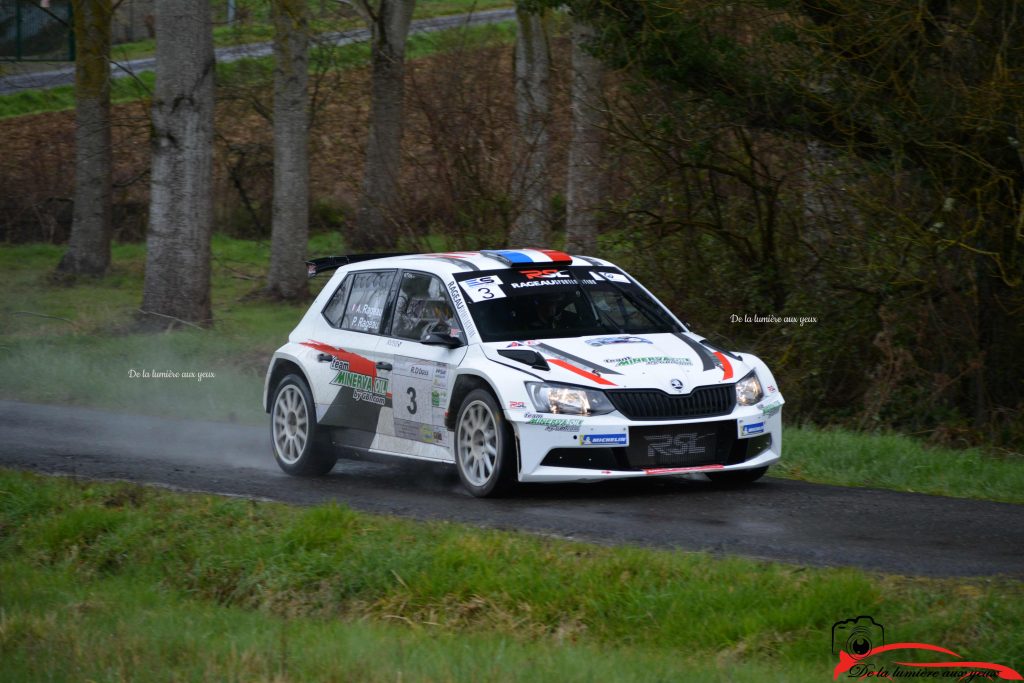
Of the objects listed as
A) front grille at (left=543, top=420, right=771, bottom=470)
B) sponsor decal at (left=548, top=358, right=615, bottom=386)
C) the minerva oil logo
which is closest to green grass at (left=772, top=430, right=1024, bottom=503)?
front grille at (left=543, top=420, right=771, bottom=470)

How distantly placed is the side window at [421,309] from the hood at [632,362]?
2.11 feet

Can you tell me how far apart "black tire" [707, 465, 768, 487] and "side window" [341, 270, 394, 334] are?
2883 mm

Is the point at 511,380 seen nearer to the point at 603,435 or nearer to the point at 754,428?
the point at 603,435

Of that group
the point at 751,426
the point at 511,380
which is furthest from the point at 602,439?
the point at 751,426

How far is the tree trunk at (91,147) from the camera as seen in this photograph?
960 inches

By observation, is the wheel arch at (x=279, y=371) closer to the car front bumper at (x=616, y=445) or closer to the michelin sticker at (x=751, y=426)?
the car front bumper at (x=616, y=445)

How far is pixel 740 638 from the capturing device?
6.12 meters

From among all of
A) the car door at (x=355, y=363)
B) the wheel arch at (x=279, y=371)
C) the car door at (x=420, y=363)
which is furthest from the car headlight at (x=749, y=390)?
the wheel arch at (x=279, y=371)

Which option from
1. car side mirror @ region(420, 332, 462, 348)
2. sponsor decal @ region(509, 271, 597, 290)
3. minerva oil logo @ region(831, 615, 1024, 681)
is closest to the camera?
minerva oil logo @ region(831, 615, 1024, 681)

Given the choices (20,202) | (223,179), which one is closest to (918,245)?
(223,179)

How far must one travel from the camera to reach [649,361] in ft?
30.7

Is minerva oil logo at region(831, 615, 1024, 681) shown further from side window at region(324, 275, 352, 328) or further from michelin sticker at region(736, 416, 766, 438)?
side window at region(324, 275, 352, 328)

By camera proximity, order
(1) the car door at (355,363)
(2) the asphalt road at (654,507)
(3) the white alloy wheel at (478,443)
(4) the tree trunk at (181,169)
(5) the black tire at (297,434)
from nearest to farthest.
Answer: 1. (2) the asphalt road at (654,507)
2. (3) the white alloy wheel at (478,443)
3. (1) the car door at (355,363)
4. (5) the black tire at (297,434)
5. (4) the tree trunk at (181,169)

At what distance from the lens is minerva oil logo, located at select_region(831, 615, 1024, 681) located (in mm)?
5488
